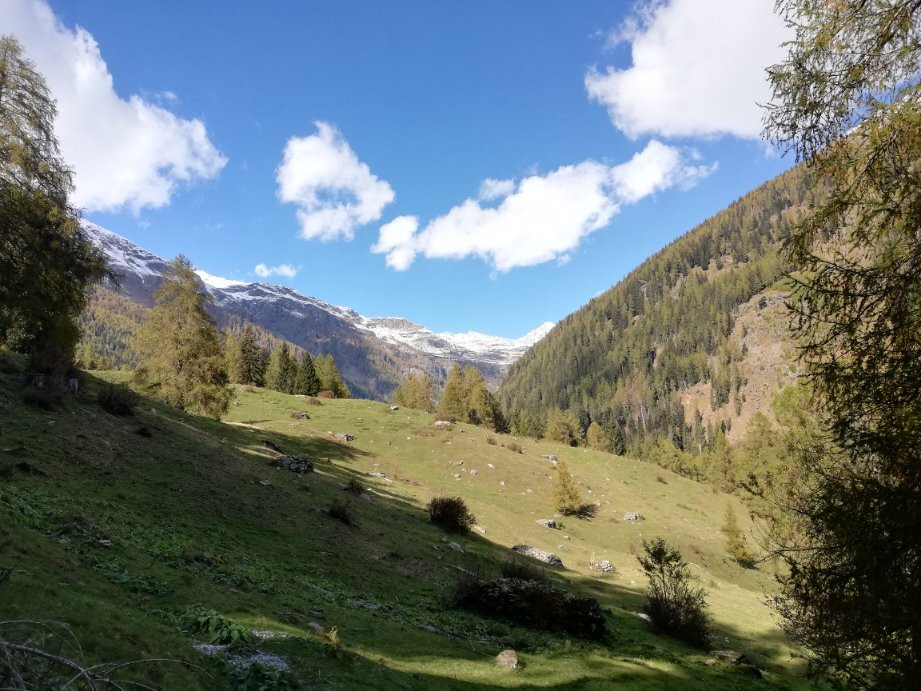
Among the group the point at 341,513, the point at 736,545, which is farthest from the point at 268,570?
the point at 736,545

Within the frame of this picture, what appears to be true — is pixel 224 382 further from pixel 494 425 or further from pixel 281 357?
pixel 494 425

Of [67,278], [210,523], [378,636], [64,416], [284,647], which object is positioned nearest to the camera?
[284,647]

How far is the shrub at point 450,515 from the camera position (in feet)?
87.1

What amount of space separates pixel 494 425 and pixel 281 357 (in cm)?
4292

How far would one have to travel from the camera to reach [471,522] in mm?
27828

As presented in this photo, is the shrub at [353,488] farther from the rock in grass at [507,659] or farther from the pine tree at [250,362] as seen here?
the pine tree at [250,362]

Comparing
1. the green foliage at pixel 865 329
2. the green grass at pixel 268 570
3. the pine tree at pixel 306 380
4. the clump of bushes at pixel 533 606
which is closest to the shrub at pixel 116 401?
the green grass at pixel 268 570

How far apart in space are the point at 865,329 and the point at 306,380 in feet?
282

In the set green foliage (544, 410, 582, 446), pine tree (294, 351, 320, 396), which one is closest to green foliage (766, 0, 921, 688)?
pine tree (294, 351, 320, 396)

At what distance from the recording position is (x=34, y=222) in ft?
61.9

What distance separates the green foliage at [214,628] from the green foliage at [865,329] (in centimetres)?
827

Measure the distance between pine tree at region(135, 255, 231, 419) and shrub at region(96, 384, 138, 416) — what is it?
53.7ft

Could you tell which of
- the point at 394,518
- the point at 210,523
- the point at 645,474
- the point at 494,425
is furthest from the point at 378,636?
the point at 494,425

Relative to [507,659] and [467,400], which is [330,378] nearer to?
[467,400]
